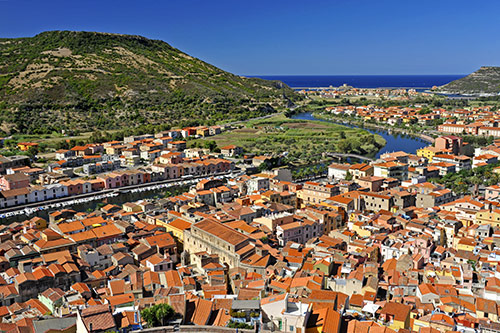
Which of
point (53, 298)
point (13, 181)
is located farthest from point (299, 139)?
point (53, 298)

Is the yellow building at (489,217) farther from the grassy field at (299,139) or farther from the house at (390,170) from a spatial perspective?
the grassy field at (299,139)

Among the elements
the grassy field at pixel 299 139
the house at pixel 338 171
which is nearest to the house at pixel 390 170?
the house at pixel 338 171

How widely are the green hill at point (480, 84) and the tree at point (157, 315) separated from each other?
119102mm

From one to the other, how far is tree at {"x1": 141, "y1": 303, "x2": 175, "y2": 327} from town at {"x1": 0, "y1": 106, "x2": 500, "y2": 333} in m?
0.02

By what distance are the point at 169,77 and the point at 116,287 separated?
7031cm

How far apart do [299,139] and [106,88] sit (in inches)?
1332

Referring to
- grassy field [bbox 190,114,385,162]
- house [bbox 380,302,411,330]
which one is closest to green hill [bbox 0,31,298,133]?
grassy field [bbox 190,114,385,162]

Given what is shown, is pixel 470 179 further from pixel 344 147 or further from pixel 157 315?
pixel 157 315

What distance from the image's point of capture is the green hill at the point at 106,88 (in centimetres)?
5728

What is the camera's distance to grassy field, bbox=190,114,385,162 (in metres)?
43.6

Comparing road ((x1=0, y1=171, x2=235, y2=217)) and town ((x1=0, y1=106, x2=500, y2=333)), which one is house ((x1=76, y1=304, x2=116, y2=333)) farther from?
road ((x1=0, y1=171, x2=235, y2=217))

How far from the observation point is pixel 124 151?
129 feet

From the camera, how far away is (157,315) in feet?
31.4

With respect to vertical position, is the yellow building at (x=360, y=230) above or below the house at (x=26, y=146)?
below
